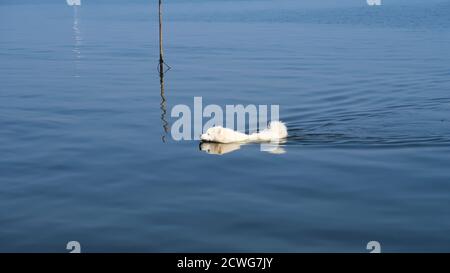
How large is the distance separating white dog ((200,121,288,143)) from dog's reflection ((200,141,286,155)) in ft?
0.45

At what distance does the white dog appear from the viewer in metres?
20.8

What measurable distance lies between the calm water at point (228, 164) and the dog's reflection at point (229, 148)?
235 millimetres

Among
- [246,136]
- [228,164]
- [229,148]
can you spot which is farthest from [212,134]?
[228,164]

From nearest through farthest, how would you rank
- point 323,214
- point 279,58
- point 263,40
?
point 323,214 < point 279,58 < point 263,40

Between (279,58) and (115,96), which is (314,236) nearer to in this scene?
(115,96)

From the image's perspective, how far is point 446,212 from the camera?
588 inches

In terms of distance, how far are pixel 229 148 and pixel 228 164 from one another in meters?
1.51

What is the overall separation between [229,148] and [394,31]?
182 feet

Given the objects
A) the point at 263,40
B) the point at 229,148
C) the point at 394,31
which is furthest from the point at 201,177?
the point at 394,31

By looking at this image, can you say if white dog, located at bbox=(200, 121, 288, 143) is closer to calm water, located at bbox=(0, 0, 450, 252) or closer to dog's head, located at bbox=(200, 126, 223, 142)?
dog's head, located at bbox=(200, 126, 223, 142)

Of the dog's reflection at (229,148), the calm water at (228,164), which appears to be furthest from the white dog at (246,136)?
the calm water at (228,164)

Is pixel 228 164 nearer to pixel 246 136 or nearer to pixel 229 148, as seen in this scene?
pixel 229 148

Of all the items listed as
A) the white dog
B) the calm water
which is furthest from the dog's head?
the calm water
